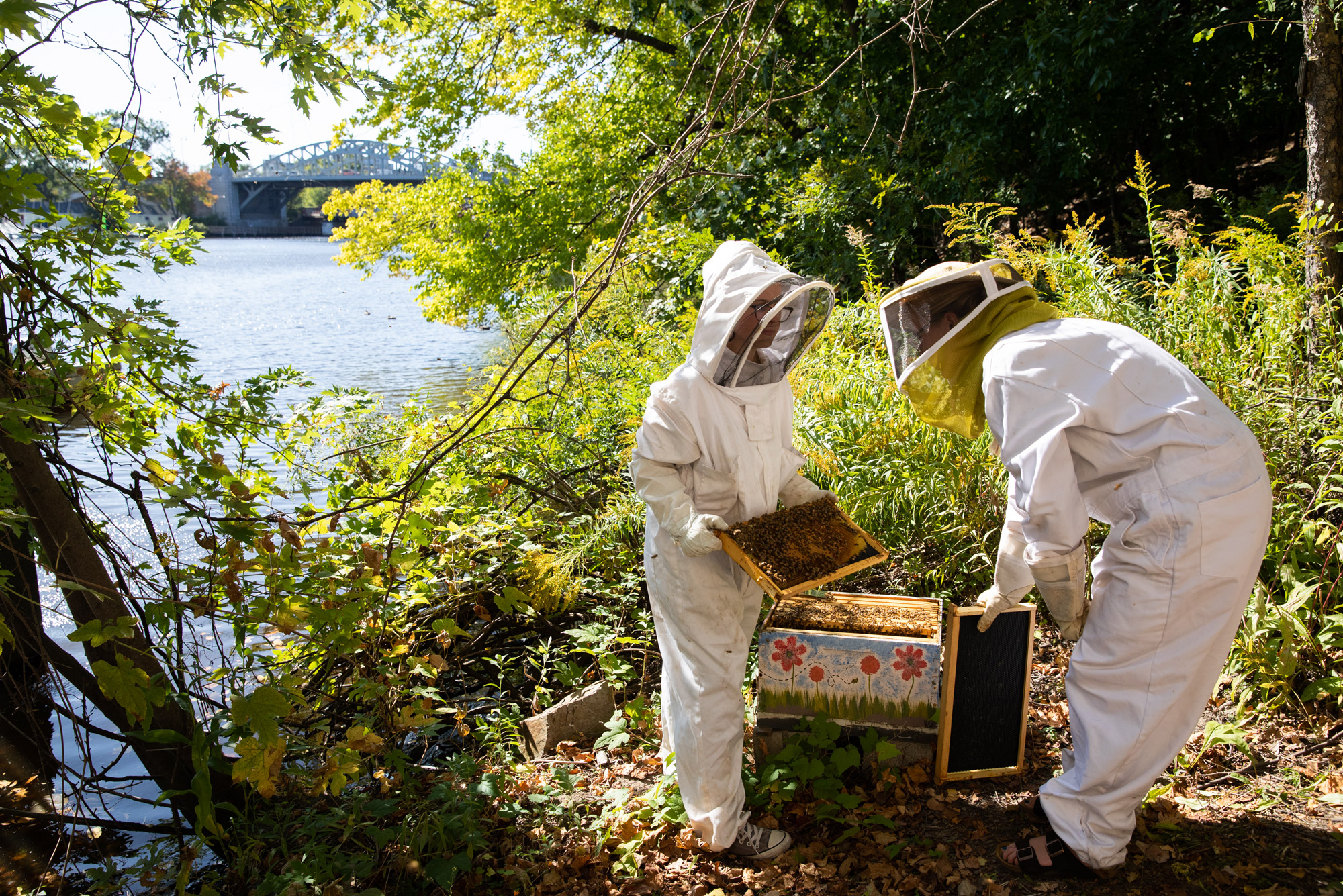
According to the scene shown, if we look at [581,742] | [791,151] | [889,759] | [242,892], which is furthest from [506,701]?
[791,151]

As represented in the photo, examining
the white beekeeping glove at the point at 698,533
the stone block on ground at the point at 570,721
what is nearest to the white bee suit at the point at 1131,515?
the white beekeeping glove at the point at 698,533

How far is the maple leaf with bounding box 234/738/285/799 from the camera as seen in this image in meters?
2.72

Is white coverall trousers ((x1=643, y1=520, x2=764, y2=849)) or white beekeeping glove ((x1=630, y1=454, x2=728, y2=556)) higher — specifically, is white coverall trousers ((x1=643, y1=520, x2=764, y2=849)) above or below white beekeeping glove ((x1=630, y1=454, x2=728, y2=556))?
below

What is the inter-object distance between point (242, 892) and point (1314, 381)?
5.27 m

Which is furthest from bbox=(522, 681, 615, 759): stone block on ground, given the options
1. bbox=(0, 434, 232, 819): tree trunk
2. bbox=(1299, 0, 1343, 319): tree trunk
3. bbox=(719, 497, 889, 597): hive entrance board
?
bbox=(1299, 0, 1343, 319): tree trunk

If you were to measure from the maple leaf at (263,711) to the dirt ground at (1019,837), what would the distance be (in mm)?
1078

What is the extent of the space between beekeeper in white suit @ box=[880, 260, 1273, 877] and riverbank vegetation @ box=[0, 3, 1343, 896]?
1.52 ft

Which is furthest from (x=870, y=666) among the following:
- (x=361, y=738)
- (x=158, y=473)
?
(x=158, y=473)

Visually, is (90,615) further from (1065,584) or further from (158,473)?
(1065,584)

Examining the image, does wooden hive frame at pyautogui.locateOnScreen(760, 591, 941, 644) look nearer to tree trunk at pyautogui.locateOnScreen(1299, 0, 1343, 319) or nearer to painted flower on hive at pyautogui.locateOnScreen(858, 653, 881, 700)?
painted flower on hive at pyautogui.locateOnScreen(858, 653, 881, 700)

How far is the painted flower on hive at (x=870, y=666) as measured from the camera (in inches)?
130

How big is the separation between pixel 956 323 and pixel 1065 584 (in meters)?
0.94

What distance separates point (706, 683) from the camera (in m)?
2.97

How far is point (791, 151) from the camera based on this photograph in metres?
9.80
